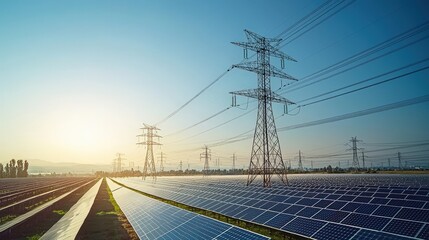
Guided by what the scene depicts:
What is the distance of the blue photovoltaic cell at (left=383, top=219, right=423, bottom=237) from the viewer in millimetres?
10453

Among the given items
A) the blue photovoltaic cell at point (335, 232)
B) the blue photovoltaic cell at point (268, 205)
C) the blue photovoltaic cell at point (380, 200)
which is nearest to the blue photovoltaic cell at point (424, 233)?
the blue photovoltaic cell at point (335, 232)

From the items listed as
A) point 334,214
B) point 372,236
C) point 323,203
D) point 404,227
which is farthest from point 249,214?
point 404,227

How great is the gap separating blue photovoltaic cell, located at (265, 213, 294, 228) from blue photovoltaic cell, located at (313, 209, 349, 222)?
1368 mm

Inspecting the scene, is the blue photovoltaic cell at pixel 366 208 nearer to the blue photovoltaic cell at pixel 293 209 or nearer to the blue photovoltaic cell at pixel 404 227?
the blue photovoltaic cell at pixel 404 227

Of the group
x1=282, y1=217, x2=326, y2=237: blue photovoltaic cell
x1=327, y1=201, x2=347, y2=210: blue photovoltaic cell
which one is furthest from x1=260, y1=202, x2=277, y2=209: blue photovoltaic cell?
x1=282, y1=217, x2=326, y2=237: blue photovoltaic cell

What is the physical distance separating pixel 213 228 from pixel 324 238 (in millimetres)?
4448

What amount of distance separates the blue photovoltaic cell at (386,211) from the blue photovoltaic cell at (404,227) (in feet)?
4.44

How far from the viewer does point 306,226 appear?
13.2 meters

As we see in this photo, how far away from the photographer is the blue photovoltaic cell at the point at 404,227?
10.5 m

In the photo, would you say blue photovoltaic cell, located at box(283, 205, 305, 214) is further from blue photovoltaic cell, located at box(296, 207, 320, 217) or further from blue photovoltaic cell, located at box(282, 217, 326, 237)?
blue photovoltaic cell, located at box(282, 217, 326, 237)

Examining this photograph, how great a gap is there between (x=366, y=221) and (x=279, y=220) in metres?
4.07

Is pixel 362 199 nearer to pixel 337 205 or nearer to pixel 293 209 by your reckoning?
pixel 337 205

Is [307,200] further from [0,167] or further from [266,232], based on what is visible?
[0,167]

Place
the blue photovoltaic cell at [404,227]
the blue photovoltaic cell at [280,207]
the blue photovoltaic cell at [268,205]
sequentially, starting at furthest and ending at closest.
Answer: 1. the blue photovoltaic cell at [268,205]
2. the blue photovoltaic cell at [280,207]
3. the blue photovoltaic cell at [404,227]
